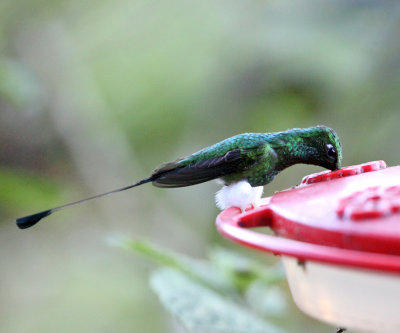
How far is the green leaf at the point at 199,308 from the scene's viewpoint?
47.4 inches

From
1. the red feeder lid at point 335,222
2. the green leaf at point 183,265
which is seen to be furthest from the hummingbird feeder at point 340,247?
the green leaf at point 183,265

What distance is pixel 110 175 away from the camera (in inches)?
118

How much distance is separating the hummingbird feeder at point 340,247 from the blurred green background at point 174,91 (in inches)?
59.3

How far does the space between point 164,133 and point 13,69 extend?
116 centimetres

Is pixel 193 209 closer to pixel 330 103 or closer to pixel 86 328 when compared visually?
pixel 330 103

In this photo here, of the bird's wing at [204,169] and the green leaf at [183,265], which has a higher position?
the bird's wing at [204,169]

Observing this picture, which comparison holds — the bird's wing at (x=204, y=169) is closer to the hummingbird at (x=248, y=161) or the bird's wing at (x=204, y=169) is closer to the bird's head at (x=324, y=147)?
the hummingbird at (x=248, y=161)

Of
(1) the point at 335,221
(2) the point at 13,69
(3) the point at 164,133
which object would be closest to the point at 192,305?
(1) the point at 335,221

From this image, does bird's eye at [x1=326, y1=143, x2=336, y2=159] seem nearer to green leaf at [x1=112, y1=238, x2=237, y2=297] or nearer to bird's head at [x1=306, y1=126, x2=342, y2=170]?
bird's head at [x1=306, y1=126, x2=342, y2=170]

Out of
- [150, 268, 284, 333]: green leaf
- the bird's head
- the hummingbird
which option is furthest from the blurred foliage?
the bird's head

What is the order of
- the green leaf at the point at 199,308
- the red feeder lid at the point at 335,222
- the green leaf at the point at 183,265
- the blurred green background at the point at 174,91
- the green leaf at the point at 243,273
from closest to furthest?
the red feeder lid at the point at 335,222
the green leaf at the point at 199,308
the green leaf at the point at 183,265
the green leaf at the point at 243,273
the blurred green background at the point at 174,91

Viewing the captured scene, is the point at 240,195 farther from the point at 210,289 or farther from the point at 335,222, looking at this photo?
the point at 335,222

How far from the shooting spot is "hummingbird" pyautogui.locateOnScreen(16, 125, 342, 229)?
4.33 feet

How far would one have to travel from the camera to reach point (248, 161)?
1397mm
